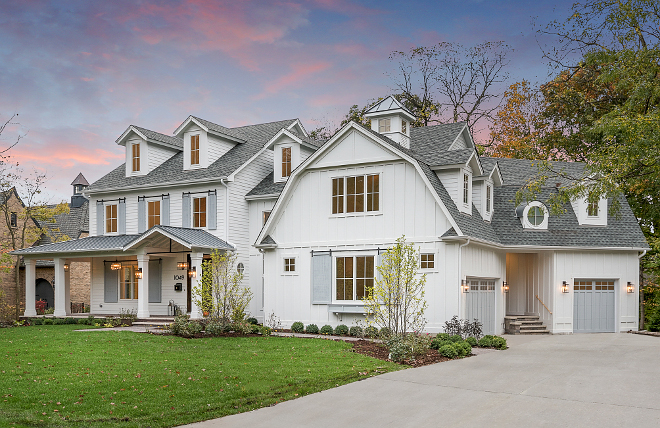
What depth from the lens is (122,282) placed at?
25.1m

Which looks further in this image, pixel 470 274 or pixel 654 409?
pixel 470 274

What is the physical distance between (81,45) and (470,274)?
13931mm

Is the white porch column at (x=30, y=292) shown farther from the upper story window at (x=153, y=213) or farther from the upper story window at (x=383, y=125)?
the upper story window at (x=383, y=125)

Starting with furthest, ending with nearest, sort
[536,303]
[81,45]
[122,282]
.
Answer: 1. [122,282]
2. [536,303]
3. [81,45]

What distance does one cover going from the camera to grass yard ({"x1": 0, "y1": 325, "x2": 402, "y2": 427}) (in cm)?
758

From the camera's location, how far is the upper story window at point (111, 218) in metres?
25.1

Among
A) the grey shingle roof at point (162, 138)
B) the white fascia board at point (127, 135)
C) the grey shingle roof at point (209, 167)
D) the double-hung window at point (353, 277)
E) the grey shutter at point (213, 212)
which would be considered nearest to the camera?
the double-hung window at point (353, 277)

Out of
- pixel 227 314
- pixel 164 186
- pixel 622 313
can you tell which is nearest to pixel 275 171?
pixel 164 186

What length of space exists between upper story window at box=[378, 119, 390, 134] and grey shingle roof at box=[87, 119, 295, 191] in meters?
6.10

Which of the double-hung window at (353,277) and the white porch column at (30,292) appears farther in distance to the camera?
the white porch column at (30,292)

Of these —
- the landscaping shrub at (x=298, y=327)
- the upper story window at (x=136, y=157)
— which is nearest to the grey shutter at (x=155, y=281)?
the upper story window at (x=136, y=157)

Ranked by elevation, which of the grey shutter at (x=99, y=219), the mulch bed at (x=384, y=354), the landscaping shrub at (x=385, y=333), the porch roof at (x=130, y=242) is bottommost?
the mulch bed at (x=384, y=354)

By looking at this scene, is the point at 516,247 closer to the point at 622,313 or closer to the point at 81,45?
the point at 622,313

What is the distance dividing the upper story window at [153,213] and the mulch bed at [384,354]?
12453 millimetres
